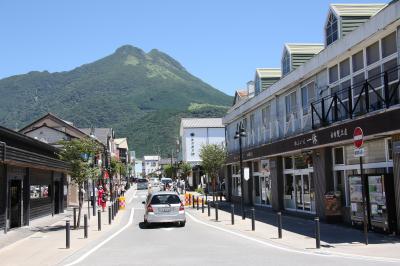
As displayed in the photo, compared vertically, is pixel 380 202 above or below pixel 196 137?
below

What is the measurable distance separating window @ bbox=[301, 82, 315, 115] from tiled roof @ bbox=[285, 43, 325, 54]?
14.0 feet

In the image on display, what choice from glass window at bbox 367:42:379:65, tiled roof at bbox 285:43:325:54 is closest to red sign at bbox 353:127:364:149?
glass window at bbox 367:42:379:65

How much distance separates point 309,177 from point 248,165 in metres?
12.4

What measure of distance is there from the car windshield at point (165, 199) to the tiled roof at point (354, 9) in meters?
10.6

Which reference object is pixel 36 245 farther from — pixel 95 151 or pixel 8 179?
pixel 95 151

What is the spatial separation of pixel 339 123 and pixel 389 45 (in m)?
3.17

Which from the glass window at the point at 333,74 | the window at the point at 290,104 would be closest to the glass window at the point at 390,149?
the glass window at the point at 333,74

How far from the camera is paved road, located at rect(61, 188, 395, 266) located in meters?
11.9

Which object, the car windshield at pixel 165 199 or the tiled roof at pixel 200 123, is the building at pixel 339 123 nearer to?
the car windshield at pixel 165 199

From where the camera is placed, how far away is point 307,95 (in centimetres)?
2459

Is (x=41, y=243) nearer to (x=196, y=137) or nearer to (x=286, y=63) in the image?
(x=286, y=63)

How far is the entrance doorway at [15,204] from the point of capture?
933 inches

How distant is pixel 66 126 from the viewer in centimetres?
6338

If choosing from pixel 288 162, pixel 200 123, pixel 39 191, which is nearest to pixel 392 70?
pixel 288 162
